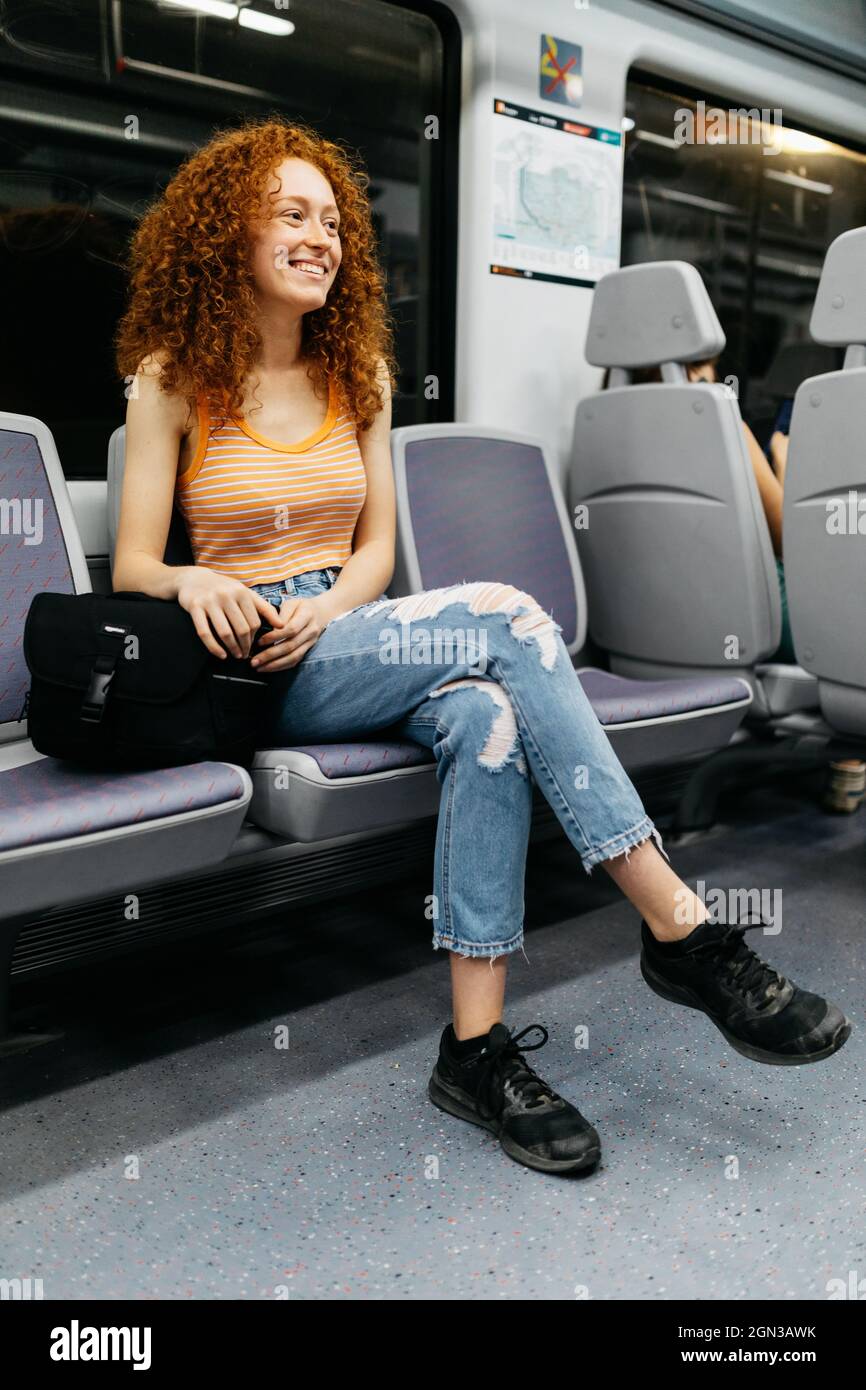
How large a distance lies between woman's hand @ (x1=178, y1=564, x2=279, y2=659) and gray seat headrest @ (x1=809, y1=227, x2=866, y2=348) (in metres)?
1.47

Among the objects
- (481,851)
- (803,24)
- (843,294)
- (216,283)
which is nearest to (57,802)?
(481,851)

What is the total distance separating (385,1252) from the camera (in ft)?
4.86

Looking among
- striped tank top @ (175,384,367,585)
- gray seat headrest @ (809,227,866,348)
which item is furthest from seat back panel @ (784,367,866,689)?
striped tank top @ (175,384,367,585)

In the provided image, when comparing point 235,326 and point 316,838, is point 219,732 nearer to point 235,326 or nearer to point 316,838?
point 316,838

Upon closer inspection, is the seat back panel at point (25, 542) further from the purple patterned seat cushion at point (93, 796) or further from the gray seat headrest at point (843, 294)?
the gray seat headrest at point (843, 294)

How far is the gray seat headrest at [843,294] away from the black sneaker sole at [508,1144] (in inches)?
69.5

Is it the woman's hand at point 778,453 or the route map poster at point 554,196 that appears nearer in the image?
the route map poster at point 554,196

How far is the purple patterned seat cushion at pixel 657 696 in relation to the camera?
231 centimetres

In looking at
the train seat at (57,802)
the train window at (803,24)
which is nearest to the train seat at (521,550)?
the train seat at (57,802)

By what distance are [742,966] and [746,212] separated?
3297 millimetres

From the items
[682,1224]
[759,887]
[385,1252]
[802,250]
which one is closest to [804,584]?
[759,887]

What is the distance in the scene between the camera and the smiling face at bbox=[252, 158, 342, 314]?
208 cm

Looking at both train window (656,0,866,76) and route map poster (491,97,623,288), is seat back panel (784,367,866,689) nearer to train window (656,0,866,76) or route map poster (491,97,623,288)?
route map poster (491,97,623,288)

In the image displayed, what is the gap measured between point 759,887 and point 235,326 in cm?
184
